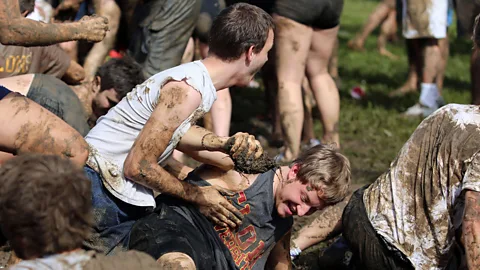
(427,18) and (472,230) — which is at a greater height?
(472,230)

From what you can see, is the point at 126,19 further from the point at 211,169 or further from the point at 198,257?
the point at 198,257

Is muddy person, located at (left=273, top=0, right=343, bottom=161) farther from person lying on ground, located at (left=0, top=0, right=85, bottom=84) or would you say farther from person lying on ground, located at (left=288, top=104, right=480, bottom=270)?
person lying on ground, located at (left=288, top=104, right=480, bottom=270)

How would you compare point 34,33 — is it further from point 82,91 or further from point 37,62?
point 82,91

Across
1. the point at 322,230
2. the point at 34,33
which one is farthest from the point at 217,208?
the point at 34,33

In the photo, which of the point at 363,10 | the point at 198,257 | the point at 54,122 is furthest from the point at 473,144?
the point at 363,10

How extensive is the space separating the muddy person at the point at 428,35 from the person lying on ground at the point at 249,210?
157 inches

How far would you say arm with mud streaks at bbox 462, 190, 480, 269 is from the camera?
3180 millimetres

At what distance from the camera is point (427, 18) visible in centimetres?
732

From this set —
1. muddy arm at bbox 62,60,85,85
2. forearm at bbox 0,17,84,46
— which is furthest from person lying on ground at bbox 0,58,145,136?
forearm at bbox 0,17,84,46

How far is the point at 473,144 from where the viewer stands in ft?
11.1

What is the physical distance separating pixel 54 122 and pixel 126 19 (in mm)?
3278

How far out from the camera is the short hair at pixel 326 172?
3.47 meters

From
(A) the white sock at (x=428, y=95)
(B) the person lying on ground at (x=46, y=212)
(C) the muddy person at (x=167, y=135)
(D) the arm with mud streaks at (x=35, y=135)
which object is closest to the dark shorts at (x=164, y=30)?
(C) the muddy person at (x=167, y=135)

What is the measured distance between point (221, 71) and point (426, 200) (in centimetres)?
107
